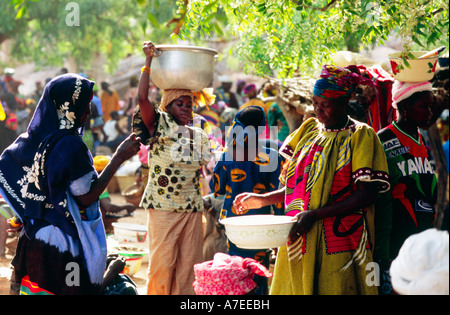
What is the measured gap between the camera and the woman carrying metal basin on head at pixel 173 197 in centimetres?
507

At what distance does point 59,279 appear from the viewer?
12.0 feet

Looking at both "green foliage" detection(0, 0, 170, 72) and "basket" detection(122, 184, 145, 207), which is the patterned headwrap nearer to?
"basket" detection(122, 184, 145, 207)

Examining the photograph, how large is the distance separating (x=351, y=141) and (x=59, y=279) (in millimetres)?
2017

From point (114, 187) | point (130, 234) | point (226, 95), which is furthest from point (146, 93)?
point (226, 95)

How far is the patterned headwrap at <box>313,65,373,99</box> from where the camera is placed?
3471 millimetres

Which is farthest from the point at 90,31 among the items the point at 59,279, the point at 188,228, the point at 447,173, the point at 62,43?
the point at 447,173

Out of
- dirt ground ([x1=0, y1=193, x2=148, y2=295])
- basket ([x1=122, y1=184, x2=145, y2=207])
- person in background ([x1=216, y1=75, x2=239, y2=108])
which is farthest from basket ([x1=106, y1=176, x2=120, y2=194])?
dirt ground ([x1=0, y1=193, x2=148, y2=295])

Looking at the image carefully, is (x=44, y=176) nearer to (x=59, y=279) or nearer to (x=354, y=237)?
(x=59, y=279)

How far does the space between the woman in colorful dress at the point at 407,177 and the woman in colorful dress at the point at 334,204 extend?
0.42m

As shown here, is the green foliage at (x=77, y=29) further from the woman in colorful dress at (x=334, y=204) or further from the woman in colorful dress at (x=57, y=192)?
the woman in colorful dress at (x=334, y=204)

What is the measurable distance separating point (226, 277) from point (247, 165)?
199 cm

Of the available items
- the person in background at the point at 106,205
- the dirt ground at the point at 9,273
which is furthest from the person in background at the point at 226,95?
the dirt ground at the point at 9,273

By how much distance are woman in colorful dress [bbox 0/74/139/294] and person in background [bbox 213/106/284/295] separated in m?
1.69

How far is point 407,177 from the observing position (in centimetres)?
388
